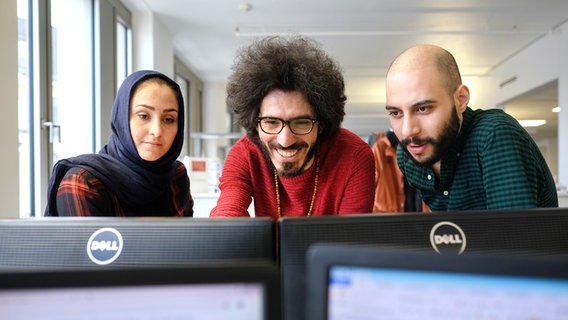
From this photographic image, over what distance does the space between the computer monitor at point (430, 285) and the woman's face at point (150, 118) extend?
1134 mm

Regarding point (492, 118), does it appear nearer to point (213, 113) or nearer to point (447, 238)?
point (447, 238)

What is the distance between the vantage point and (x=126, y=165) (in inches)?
59.8

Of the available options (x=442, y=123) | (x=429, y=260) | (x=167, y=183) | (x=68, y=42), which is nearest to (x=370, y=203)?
(x=442, y=123)

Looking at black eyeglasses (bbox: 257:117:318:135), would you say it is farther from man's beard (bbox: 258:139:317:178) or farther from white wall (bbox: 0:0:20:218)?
white wall (bbox: 0:0:20:218)

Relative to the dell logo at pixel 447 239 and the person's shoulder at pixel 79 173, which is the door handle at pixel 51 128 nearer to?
the person's shoulder at pixel 79 173

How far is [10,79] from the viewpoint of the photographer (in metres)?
2.29

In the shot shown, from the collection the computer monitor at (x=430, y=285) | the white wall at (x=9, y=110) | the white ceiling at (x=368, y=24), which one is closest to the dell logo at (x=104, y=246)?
the computer monitor at (x=430, y=285)

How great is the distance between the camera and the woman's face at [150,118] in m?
1.49

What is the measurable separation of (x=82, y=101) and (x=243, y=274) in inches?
151

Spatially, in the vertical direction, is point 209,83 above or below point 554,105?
above

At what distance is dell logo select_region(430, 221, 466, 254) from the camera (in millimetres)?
664

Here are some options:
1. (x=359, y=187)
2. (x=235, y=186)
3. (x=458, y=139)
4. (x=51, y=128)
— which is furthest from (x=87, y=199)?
(x=51, y=128)

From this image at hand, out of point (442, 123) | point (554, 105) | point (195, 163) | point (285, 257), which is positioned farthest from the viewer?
point (554, 105)

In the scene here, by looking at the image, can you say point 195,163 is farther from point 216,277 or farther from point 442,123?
point 216,277
